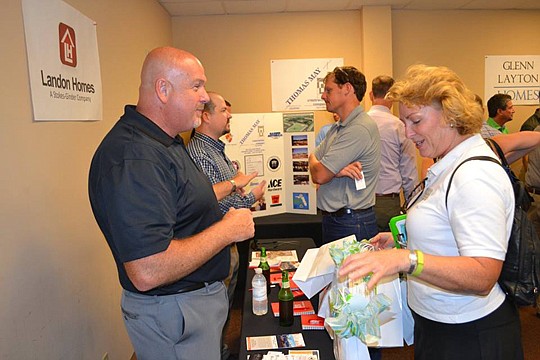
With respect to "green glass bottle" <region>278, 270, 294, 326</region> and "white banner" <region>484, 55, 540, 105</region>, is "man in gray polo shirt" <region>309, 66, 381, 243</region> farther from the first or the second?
"white banner" <region>484, 55, 540, 105</region>

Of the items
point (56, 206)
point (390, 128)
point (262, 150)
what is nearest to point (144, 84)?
point (56, 206)

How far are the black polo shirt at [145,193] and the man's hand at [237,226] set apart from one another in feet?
0.35

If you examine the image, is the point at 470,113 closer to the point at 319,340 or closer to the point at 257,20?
the point at 319,340

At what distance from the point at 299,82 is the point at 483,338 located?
155 inches

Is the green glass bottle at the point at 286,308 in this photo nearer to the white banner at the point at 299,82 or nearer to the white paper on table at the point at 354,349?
the white paper on table at the point at 354,349

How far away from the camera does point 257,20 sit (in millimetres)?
4699

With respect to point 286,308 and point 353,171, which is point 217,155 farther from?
point 286,308

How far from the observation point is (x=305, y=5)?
4.48 metres

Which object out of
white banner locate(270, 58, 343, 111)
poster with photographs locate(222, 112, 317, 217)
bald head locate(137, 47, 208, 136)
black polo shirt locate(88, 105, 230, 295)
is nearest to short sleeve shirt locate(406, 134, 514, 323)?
black polo shirt locate(88, 105, 230, 295)

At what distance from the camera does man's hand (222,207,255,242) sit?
4.68 ft

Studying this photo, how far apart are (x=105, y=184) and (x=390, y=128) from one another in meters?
2.35

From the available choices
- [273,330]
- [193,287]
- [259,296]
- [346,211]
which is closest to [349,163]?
[346,211]

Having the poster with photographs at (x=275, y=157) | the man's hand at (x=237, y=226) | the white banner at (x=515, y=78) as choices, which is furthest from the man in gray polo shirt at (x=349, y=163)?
the white banner at (x=515, y=78)

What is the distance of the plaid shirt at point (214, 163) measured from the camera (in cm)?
251
